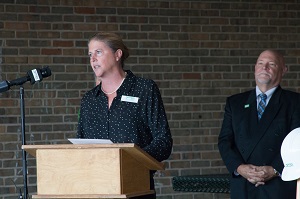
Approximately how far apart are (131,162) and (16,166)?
395 cm

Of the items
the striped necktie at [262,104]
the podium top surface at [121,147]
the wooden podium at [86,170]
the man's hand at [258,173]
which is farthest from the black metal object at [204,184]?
the wooden podium at [86,170]

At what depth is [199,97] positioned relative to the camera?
8.49 m

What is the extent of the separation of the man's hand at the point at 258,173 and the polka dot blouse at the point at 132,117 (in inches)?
34.3

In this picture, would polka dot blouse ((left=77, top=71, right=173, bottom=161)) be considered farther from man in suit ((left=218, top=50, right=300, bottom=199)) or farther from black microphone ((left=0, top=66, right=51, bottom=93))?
man in suit ((left=218, top=50, right=300, bottom=199))

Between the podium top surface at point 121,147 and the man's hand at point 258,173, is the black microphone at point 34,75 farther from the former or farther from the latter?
the man's hand at point 258,173

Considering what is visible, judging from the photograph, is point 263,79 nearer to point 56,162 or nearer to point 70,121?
point 56,162

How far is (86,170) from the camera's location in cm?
396

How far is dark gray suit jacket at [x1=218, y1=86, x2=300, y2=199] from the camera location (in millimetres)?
5195

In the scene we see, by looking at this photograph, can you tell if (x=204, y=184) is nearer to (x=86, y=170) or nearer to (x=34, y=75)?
(x=34, y=75)

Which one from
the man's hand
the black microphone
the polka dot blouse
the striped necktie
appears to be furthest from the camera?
the striped necktie

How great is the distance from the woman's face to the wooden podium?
750 mm

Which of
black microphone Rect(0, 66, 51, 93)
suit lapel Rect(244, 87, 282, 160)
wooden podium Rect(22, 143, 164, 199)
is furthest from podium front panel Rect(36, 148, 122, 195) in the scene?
suit lapel Rect(244, 87, 282, 160)

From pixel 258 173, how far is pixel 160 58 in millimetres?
3413

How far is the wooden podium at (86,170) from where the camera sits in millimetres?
3910
